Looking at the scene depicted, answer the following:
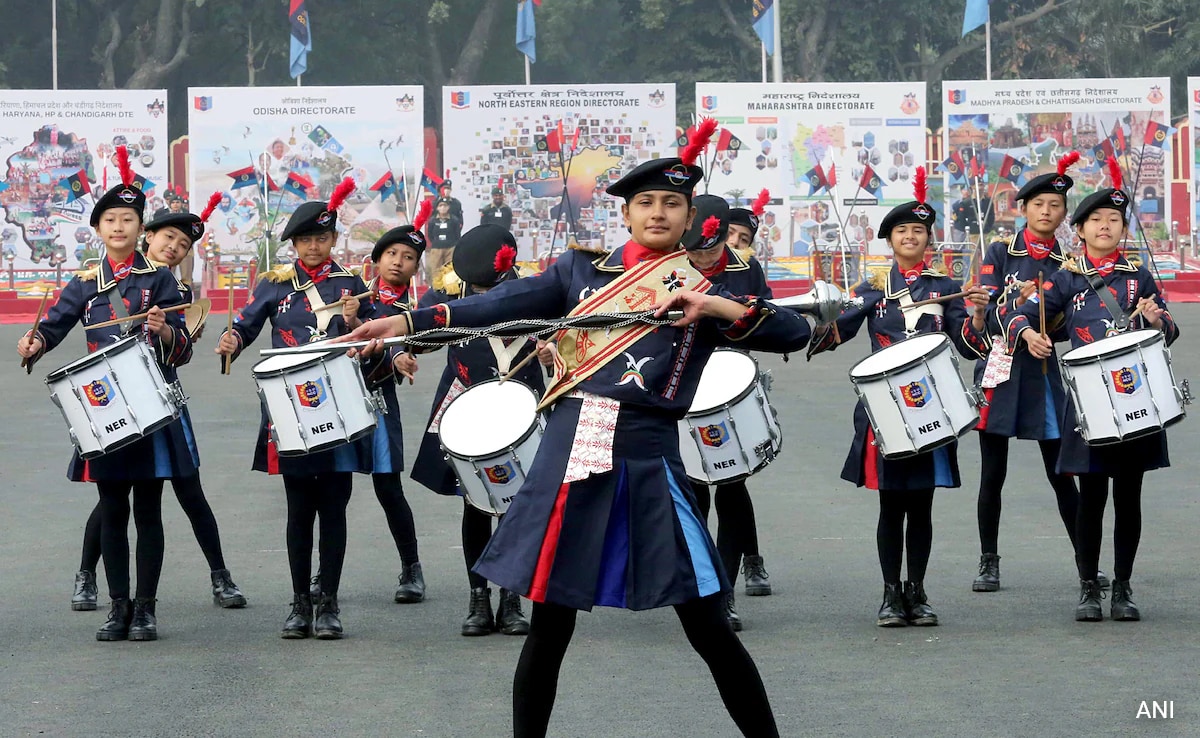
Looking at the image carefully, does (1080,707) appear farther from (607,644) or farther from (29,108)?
(29,108)

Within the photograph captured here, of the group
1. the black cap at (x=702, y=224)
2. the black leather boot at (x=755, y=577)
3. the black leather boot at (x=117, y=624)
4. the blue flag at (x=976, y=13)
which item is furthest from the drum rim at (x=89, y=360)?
the blue flag at (x=976, y=13)

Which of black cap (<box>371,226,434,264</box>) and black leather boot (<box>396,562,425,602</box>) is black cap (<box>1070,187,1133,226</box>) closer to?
black cap (<box>371,226,434,264</box>)

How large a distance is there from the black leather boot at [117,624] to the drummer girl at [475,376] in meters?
1.30

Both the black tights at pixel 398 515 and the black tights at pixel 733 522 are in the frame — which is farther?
the black tights at pixel 398 515

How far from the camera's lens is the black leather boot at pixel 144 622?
265 inches

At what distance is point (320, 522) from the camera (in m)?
6.87

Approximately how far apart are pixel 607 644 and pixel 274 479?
4.91 m

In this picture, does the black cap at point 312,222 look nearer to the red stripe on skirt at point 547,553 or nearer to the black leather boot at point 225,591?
the black leather boot at point 225,591

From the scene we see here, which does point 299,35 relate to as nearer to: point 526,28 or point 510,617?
point 526,28

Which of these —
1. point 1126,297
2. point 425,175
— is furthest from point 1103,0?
point 1126,297

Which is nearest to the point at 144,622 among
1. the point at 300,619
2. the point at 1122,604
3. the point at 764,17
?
the point at 300,619

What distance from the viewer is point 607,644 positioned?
6598 mm

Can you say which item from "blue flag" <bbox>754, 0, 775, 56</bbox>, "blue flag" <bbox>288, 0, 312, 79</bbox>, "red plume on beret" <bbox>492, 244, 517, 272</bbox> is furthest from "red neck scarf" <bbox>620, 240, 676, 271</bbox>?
"blue flag" <bbox>288, 0, 312, 79</bbox>

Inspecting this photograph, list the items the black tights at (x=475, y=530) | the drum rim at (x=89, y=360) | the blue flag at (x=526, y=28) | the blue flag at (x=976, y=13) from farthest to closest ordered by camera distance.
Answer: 1. the blue flag at (x=526, y=28)
2. the blue flag at (x=976, y=13)
3. the black tights at (x=475, y=530)
4. the drum rim at (x=89, y=360)
